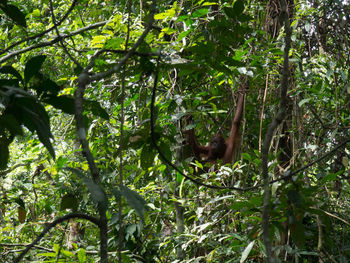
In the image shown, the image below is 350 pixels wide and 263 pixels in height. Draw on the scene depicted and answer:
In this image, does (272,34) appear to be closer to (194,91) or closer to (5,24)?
(194,91)

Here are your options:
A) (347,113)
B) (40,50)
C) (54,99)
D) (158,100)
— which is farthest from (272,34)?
(54,99)

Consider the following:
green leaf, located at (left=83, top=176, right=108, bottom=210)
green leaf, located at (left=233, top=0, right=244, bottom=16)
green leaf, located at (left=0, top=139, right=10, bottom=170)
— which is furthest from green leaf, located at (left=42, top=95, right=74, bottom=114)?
green leaf, located at (left=233, top=0, right=244, bottom=16)

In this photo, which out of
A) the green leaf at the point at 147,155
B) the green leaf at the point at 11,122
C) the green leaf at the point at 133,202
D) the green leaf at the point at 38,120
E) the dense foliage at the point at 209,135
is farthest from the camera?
the dense foliage at the point at 209,135

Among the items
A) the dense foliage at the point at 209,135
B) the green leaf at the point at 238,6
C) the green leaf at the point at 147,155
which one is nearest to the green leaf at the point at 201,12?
the dense foliage at the point at 209,135

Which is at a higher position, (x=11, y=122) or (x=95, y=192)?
(x=11, y=122)

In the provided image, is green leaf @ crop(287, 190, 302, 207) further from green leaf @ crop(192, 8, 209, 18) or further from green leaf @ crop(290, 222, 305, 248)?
green leaf @ crop(192, 8, 209, 18)

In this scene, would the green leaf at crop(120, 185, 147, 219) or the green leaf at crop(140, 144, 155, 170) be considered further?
the green leaf at crop(140, 144, 155, 170)

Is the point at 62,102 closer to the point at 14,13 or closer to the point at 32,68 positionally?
the point at 32,68

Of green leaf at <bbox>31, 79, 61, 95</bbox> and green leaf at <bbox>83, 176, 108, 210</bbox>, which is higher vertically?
green leaf at <bbox>31, 79, 61, 95</bbox>

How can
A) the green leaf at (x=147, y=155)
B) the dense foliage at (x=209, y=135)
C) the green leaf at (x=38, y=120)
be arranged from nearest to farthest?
the green leaf at (x=38, y=120)
the green leaf at (x=147, y=155)
the dense foliage at (x=209, y=135)

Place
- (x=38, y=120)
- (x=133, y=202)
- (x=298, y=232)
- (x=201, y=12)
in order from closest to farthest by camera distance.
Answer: (x=133, y=202) → (x=38, y=120) → (x=298, y=232) → (x=201, y=12)

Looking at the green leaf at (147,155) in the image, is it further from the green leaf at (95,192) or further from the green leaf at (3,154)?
→ the green leaf at (95,192)

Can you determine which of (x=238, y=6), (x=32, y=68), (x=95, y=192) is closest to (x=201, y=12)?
(x=238, y=6)

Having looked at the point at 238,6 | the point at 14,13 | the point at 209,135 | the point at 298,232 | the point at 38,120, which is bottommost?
the point at 298,232
